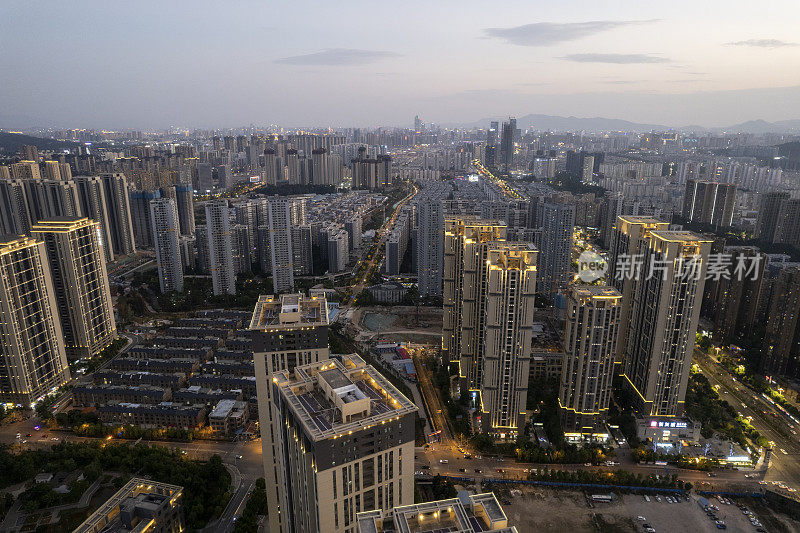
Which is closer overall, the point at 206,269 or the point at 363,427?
the point at 363,427

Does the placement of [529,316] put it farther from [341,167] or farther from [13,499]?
[341,167]

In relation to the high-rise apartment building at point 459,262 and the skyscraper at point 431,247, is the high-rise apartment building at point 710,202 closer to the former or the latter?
the skyscraper at point 431,247

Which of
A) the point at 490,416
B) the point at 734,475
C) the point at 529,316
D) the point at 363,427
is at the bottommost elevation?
the point at 734,475

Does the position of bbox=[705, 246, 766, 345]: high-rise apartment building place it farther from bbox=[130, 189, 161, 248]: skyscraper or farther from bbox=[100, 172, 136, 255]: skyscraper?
bbox=[100, 172, 136, 255]: skyscraper

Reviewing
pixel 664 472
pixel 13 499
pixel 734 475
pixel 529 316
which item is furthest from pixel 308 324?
pixel 734 475

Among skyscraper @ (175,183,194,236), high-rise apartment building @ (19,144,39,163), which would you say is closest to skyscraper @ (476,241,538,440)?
skyscraper @ (175,183,194,236)

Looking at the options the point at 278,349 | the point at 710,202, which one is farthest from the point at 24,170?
the point at 710,202
